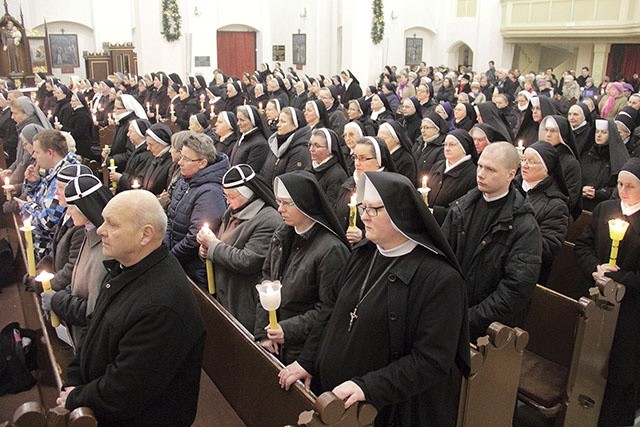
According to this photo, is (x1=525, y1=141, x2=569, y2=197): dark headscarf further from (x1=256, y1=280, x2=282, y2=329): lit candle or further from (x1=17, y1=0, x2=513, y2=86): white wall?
(x1=17, y1=0, x2=513, y2=86): white wall

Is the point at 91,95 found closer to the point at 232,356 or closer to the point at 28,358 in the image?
the point at 28,358

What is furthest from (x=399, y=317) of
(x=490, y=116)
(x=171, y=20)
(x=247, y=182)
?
(x=171, y=20)

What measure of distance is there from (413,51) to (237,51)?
7659mm

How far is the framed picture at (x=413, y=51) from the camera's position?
2514cm

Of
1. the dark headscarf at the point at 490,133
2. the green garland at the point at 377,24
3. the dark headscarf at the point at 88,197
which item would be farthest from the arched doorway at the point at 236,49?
the dark headscarf at the point at 88,197

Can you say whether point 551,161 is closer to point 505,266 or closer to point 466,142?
point 466,142

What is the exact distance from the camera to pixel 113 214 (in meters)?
2.48

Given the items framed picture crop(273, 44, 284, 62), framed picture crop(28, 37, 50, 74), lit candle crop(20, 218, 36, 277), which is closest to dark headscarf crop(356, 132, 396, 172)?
lit candle crop(20, 218, 36, 277)

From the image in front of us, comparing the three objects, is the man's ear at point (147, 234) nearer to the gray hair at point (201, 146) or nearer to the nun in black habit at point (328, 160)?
the gray hair at point (201, 146)

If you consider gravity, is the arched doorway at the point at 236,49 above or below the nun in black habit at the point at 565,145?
above

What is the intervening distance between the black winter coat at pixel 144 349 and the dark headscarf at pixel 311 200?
789 millimetres

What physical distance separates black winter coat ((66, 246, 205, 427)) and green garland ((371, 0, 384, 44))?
744 inches

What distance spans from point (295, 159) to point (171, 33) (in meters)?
14.1

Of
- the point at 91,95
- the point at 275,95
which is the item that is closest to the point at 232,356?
the point at 275,95
